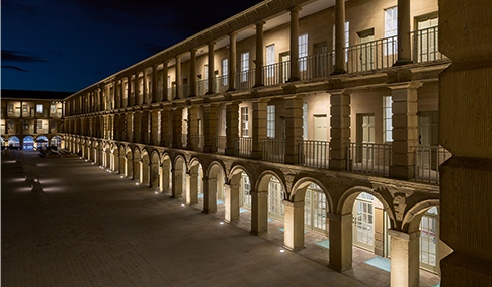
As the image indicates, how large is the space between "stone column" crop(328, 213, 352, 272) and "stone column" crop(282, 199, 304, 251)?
1950 mm

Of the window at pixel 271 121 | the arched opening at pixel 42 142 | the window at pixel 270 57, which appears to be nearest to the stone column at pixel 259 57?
the window at pixel 270 57

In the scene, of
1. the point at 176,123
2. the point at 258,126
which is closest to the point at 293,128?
the point at 258,126

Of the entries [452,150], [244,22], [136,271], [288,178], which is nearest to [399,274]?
[288,178]

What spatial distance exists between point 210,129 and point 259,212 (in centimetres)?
653

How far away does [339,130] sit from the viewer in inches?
501

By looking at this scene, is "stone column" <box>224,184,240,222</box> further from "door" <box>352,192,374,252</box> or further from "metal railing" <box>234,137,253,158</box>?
"door" <box>352,192,374,252</box>

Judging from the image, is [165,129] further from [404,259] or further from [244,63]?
[404,259]

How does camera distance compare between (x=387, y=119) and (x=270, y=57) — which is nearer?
(x=387, y=119)

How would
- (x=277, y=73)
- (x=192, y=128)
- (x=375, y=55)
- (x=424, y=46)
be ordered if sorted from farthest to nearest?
(x=192, y=128) < (x=277, y=73) < (x=375, y=55) < (x=424, y=46)

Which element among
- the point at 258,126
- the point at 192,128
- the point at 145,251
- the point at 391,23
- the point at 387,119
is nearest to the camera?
the point at 391,23

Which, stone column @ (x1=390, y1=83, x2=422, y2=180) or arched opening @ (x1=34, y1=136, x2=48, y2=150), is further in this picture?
arched opening @ (x1=34, y1=136, x2=48, y2=150)

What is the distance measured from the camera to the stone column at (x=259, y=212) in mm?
16391

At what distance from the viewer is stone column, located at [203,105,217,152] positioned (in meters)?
20.2


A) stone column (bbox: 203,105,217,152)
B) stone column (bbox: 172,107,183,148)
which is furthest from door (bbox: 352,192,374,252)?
stone column (bbox: 172,107,183,148)
